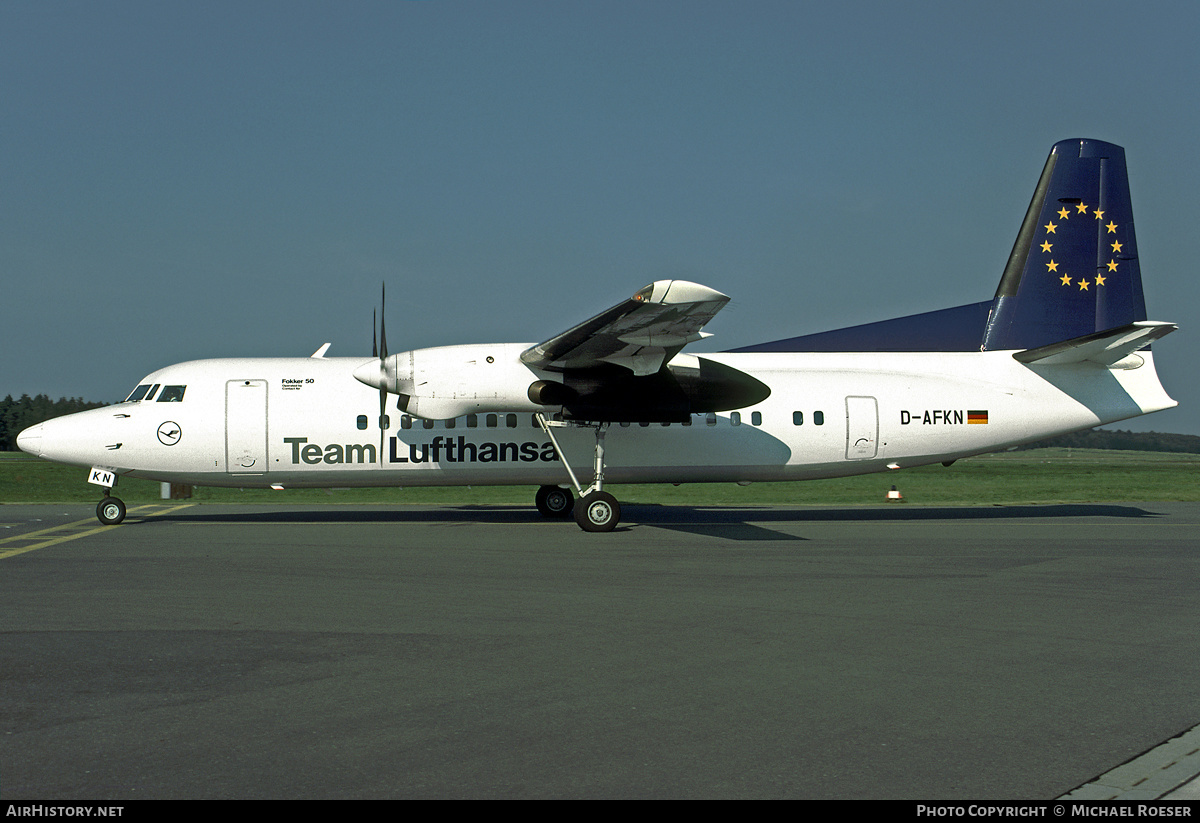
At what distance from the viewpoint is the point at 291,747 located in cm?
438

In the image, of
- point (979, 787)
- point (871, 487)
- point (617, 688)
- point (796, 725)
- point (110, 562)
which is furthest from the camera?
point (871, 487)

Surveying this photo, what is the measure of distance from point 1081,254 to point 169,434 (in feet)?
60.7

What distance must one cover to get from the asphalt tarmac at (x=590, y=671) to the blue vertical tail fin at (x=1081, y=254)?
24.5ft

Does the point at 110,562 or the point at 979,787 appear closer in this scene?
the point at 979,787

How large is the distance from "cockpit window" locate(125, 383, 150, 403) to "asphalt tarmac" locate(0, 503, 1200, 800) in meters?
5.47

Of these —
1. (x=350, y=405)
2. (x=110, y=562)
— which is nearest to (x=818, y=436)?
(x=350, y=405)

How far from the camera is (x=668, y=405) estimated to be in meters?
16.1

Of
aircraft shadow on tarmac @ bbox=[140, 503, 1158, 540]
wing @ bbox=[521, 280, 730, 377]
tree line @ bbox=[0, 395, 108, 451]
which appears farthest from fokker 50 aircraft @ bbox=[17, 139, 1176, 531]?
tree line @ bbox=[0, 395, 108, 451]

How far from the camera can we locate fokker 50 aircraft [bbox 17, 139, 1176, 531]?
51.7 ft

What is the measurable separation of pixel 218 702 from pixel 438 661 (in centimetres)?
151

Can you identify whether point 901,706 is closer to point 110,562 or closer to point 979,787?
point 979,787

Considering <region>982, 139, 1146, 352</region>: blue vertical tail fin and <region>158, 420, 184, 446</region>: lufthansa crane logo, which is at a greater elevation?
<region>982, 139, 1146, 352</region>: blue vertical tail fin

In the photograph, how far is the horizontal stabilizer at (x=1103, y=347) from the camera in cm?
1565

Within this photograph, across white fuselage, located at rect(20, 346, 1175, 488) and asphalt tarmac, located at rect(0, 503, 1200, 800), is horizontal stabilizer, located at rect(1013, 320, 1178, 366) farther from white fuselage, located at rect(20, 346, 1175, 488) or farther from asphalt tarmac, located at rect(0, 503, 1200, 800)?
asphalt tarmac, located at rect(0, 503, 1200, 800)
